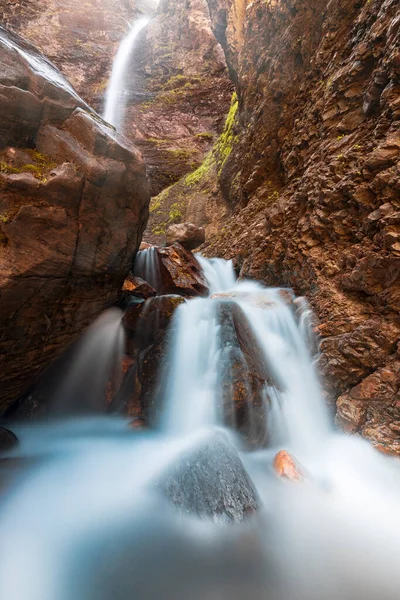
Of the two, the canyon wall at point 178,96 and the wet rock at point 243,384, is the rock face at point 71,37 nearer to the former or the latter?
the canyon wall at point 178,96

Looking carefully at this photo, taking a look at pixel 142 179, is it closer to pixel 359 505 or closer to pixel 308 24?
pixel 359 505

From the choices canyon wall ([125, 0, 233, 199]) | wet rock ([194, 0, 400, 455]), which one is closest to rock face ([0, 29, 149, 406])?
wet rock ([194, 0, 400, 455])

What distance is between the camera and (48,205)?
3.28 meters

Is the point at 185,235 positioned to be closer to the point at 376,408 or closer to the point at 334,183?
the point at 334,183

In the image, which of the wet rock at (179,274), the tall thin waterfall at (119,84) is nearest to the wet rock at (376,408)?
the wet rock at (179,274)

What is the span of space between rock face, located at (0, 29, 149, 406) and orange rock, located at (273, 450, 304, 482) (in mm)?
3405

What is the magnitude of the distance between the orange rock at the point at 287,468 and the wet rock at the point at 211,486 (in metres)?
0.47

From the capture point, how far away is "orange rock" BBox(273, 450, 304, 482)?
3.13m

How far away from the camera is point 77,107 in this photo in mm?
3732

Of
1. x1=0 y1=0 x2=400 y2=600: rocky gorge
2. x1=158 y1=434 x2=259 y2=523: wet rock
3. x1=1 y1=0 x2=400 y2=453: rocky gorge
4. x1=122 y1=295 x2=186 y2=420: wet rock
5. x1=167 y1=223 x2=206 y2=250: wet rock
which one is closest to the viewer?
x1=0 y1=0 x2=400 y2=600: rocky gorge

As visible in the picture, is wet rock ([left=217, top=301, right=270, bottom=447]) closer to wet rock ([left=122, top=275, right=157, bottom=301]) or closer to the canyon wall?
wet rock ([left=122, top=275, right=157, bottom=301])

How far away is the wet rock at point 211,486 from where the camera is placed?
2.57 meters

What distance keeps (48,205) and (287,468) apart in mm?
4029

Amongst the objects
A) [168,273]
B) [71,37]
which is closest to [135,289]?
[168,273]
